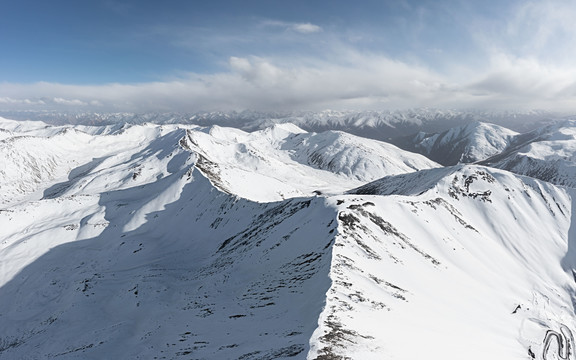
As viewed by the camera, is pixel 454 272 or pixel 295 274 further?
pixel 454 272

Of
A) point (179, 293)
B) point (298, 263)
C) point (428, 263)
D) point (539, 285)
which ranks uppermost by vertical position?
point (298, 263)

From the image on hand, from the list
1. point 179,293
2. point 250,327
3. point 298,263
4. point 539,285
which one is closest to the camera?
point 250,327

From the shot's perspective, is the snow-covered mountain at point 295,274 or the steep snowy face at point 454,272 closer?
the steep snowy face at point 454,272

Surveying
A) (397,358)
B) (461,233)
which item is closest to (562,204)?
(461,233)

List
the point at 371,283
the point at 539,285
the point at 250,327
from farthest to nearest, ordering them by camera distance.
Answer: the point at 539,285, the point at 371,283, the point at 250,327

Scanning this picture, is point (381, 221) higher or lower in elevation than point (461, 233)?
higher

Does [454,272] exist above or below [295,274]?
below

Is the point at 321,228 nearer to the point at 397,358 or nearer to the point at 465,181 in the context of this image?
the point at 397,358

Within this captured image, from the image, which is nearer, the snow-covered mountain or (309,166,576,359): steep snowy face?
(309,166,576,359): steep snowy face
